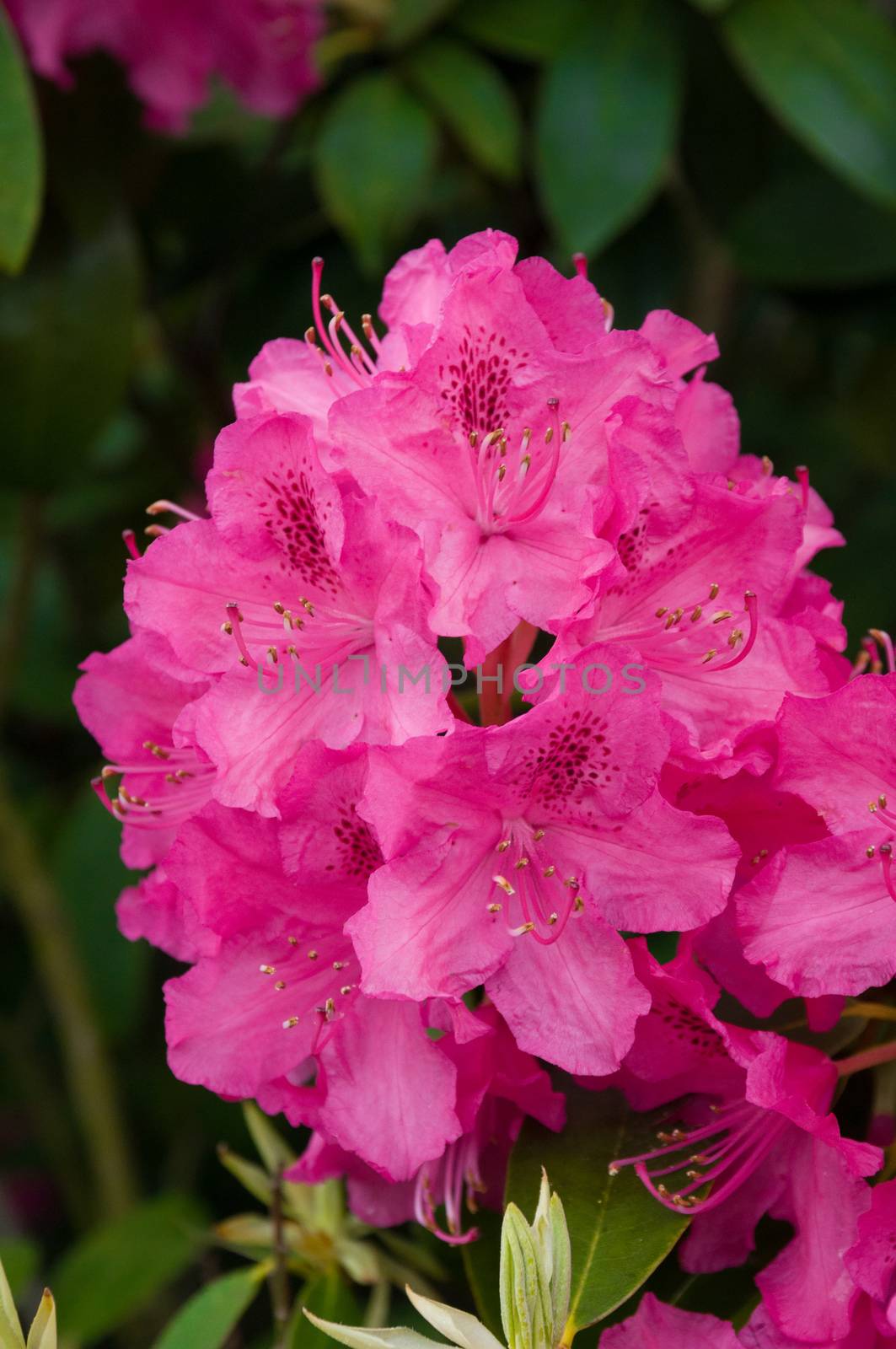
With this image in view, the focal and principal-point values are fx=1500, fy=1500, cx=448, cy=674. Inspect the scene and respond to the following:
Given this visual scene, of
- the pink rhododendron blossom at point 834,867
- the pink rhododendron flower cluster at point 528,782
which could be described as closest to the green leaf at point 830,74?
the pink rhododendron flower cluster at point 528,782

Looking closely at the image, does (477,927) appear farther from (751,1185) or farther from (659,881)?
(751,1185)

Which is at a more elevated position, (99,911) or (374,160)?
(374,160)

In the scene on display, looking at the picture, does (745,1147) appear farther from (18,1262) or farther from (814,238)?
(814,238)

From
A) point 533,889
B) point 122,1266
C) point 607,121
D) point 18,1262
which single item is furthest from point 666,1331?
point 607,121

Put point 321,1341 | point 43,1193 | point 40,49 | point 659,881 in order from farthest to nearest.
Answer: point 43,1193, point 40,49, point 321,1341, point 659,881

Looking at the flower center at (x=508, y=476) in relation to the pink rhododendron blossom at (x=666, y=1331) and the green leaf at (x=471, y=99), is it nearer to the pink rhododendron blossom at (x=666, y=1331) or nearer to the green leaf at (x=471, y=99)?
the pink rhododendron blossom at (x=666, y=1331)

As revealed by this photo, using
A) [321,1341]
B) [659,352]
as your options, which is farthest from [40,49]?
[321,1341]

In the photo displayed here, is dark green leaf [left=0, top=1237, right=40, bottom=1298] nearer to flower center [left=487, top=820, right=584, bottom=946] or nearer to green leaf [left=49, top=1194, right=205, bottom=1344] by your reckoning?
green leaf [left=49, top=1194, right=205, bottom=1344]
